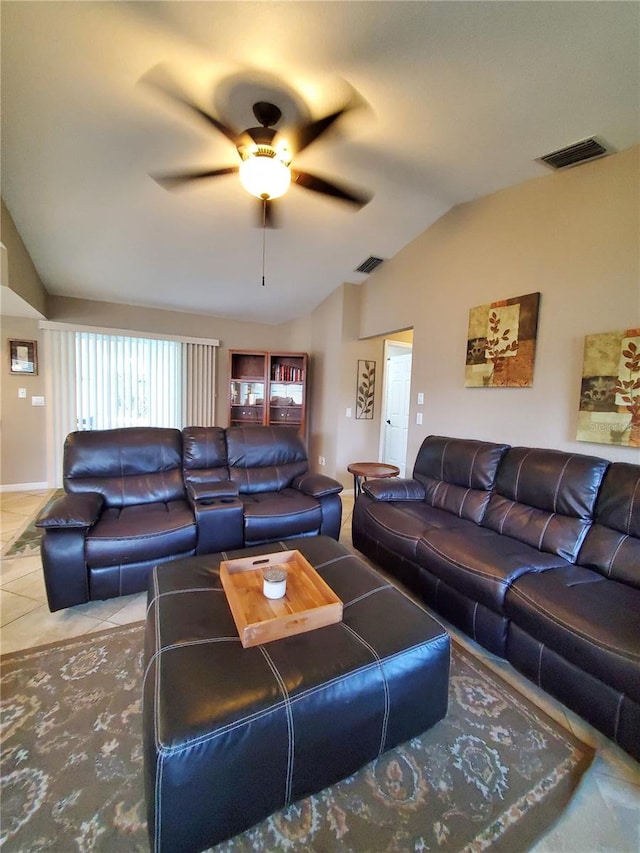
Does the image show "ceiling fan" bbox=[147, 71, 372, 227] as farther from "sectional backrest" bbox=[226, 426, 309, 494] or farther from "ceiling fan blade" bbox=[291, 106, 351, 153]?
"sectional backrest" bbox=[226, 426, 309, 494]

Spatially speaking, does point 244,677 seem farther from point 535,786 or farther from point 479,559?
point 479,559

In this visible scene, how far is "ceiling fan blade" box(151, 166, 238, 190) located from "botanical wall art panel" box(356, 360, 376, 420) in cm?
283

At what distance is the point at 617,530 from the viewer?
1831mm

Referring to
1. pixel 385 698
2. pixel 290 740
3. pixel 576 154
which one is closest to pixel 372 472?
pixel 385 698

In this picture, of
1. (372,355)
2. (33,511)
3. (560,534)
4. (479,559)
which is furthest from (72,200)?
(560,534)

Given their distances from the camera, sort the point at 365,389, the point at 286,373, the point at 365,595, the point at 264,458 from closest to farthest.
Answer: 1. the point at 365,595
2. the point at 264,458
3. the point at 365,389
4. the point at 286,373

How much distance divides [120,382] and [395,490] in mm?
3960

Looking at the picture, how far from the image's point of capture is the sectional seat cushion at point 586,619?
1252 millimetres

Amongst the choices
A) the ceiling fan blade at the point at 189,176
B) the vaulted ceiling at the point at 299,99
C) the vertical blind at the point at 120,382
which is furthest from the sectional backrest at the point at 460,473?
the vertical blind at the point at 120,382

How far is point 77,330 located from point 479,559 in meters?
5.01

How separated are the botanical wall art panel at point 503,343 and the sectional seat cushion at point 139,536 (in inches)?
101

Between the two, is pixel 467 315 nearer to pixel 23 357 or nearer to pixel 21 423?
pixel 23 357

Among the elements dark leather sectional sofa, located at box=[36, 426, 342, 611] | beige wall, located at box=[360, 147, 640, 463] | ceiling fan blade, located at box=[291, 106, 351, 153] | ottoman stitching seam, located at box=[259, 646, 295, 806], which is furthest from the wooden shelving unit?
ottoman stitching seam, located at box=[259, 646, 295, 806]

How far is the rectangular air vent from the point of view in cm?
395
